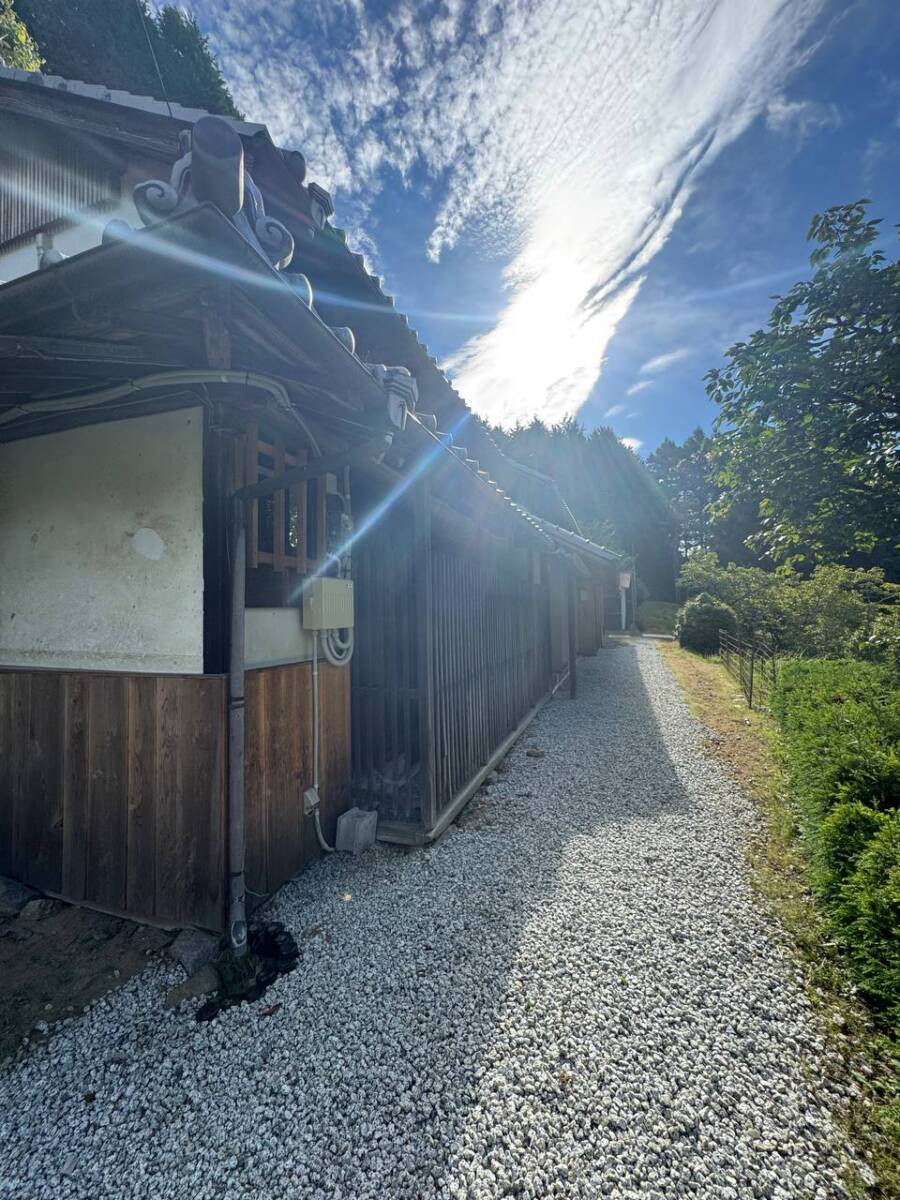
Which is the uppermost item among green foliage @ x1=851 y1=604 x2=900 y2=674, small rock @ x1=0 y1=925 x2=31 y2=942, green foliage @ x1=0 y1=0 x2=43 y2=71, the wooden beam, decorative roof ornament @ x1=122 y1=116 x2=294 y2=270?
green foliage @ x1=0 y1=0 x2=43 y2=71

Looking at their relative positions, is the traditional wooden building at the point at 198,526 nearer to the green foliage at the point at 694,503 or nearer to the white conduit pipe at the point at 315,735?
the white conduit pipe at the point at 315,735

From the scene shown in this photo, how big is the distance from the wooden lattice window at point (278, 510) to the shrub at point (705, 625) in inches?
615

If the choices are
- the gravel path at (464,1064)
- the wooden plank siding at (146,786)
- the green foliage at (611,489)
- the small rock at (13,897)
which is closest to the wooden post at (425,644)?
the gravel path at (464,1064)

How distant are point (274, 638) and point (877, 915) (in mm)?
3671

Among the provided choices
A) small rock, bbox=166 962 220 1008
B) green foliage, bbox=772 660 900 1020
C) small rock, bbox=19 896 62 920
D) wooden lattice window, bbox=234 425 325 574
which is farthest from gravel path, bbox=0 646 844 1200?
wooden lattice window, bbox=234 425 325 574

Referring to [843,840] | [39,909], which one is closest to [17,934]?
[39,909]

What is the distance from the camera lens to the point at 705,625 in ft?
52.5

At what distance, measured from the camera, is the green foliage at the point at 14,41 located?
539cm

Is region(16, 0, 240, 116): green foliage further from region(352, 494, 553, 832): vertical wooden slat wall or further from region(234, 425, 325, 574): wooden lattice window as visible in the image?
region(352, 494, 553, 832): vertical wooden slat wall

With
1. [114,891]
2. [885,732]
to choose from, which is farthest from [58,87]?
[885,732]

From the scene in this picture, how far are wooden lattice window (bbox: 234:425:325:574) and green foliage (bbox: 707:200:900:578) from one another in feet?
28.4

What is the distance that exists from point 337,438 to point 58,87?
140 inches

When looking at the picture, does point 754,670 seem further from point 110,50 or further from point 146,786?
point 110,50

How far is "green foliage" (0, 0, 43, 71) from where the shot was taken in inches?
212
